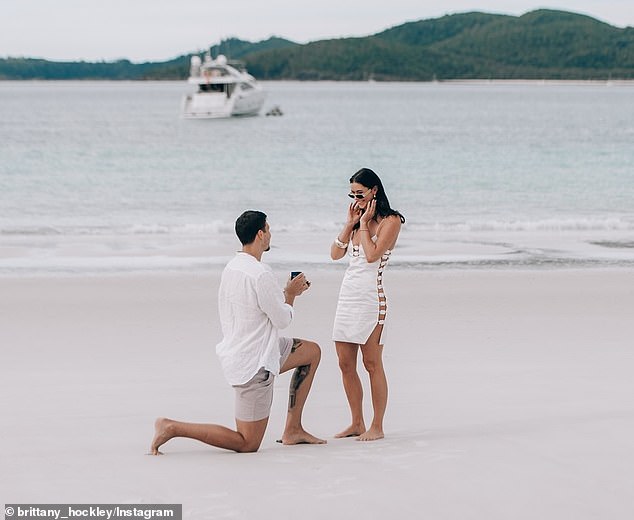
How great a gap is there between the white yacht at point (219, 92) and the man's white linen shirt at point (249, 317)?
218 feet

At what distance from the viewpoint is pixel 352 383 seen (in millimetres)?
5539

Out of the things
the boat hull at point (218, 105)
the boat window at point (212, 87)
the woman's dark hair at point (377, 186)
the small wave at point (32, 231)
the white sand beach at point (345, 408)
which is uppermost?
the woman's dark hair at point (377, 186)

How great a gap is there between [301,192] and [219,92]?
1841 inches

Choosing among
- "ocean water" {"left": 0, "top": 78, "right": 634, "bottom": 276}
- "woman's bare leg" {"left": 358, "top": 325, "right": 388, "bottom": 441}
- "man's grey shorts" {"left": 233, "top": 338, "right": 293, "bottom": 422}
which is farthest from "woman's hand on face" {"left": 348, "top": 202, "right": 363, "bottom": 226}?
"ocean water" {"left": 0, "top": 78, "right": 634, "bottom": 276}

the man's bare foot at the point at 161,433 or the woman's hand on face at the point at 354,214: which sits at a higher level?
the woman's hand on face at the point at 354,214

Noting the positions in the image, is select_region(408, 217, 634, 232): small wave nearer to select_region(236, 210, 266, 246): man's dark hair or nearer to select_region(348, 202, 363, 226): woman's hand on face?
select_region(348, 202, 363, 226): woman's hand on face

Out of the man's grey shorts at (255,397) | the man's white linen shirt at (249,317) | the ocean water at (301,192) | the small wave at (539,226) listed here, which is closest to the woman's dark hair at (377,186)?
the man's white linen shirt at (249,317)

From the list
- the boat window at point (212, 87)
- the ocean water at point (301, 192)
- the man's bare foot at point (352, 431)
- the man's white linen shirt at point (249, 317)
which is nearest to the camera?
the man's white linen shirt at point (249, 317)

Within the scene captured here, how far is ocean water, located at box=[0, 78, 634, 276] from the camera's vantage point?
1448 cm

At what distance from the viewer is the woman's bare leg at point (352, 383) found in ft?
17.8

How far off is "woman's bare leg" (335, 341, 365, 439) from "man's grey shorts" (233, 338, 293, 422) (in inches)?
22.2

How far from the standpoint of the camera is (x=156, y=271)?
12.3 meters

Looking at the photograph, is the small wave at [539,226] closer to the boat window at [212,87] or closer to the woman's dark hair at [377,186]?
the woman's dark hair at [377,186]

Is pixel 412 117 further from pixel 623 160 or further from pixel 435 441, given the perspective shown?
pixel 435 441
